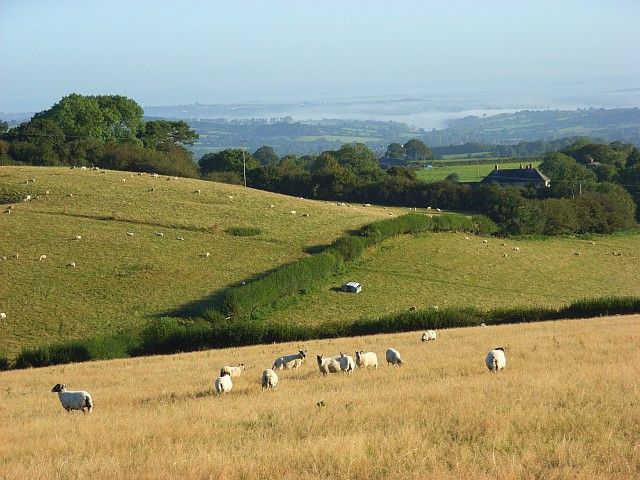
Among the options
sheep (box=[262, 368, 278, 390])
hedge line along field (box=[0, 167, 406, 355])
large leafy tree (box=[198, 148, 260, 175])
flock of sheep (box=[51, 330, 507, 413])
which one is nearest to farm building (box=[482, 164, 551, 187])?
large leafy tree (box=[198, 148, 260, 175])

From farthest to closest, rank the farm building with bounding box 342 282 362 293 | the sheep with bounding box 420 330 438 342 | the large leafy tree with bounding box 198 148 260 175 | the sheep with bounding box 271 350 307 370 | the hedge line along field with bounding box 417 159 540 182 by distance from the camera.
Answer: the hedge line along field with bounding box 417 159 540 182
the large leafy tree with bounding box 198 148 260 175
the farm building with bounding box 342 282 362 293
the sheep with bounding box 420 330 438 342
the sheep with bounding box 271 350 307 370

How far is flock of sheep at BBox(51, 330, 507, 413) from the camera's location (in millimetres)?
20281

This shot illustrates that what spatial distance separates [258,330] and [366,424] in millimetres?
28972

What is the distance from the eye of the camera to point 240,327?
42.8 meters

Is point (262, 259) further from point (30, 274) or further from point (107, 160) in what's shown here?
point (107, 160)

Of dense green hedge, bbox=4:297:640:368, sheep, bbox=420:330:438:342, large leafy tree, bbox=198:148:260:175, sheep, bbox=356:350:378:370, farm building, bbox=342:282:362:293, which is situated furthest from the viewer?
large leafy tree, bbox=198:148:260:175

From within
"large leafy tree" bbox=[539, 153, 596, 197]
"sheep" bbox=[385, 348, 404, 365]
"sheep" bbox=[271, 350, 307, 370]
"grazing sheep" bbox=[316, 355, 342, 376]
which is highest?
"grazing sheep" bbox=[316, 355, 342, 376]

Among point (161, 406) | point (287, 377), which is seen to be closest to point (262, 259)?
point (287, 377)

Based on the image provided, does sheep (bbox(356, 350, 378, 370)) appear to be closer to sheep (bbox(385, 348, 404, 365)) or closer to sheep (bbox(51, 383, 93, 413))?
sheep (bbox(385, 348, 404, 365))

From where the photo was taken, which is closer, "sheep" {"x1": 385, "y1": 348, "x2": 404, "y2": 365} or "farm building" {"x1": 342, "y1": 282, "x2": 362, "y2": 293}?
"sheep" {"x1": 385, "y1": 348, "x2": 404, "y2": 365}

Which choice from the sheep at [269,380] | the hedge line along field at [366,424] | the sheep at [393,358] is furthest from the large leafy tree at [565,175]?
the sheep at [269,380]

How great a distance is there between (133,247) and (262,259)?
10.5 meters

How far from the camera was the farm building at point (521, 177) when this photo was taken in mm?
135800

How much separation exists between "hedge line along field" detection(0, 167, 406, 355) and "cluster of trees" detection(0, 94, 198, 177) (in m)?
19.0
